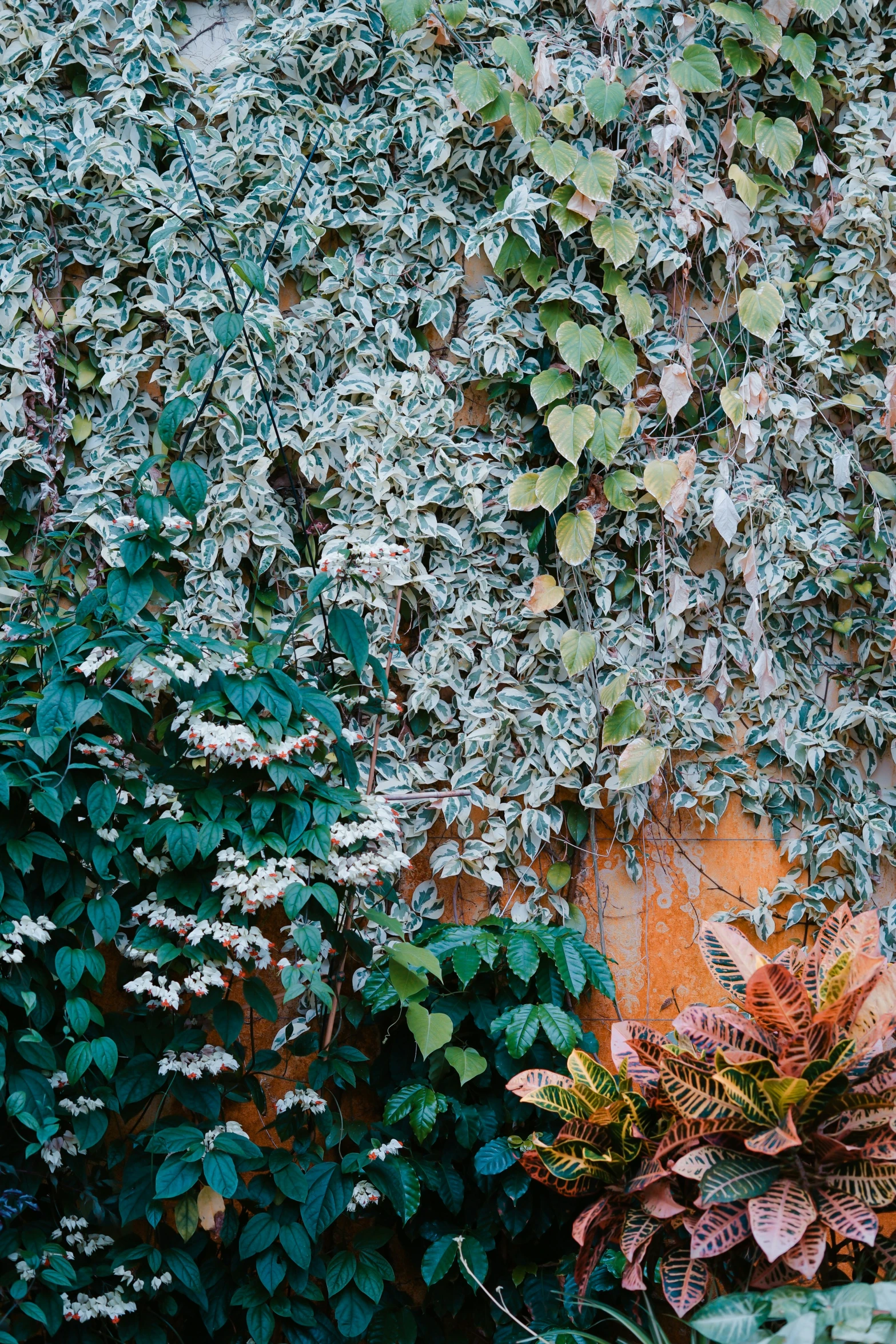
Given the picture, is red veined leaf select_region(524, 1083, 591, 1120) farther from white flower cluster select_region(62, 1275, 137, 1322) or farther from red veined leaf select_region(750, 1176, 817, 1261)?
white flower cluster select_region(62, 1275, 137, 1322)

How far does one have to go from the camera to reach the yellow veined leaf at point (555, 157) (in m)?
Answer: 2.28

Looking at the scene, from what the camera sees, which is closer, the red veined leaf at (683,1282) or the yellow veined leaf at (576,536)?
the red veined leaf at (683,1282)

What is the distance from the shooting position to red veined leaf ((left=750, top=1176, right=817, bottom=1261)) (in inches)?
50.8

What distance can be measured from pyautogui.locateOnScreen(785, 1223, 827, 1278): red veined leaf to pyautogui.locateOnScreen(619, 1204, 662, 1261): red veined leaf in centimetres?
20

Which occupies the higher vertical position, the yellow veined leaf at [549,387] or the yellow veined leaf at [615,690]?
the yellow veined leaf at [549,387]

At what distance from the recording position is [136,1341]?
1.84 metres

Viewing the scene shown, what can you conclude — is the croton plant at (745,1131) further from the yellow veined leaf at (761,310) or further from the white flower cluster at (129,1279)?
the yellow veined leaf at (761,310)

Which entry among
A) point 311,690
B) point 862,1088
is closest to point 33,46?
point 311,690

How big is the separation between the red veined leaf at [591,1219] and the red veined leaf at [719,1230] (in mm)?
197

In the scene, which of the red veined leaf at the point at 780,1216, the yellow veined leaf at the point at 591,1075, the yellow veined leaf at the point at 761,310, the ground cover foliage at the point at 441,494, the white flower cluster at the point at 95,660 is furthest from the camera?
the yellow veined leaf at the point at 761,310

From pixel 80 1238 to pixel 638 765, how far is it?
143 centimetres

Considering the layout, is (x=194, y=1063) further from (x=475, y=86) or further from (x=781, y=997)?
(x=475, y=86)

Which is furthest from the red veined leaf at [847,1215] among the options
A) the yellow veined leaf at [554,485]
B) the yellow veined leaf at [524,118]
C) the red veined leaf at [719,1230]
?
the yellow veined leaf at [524,118]

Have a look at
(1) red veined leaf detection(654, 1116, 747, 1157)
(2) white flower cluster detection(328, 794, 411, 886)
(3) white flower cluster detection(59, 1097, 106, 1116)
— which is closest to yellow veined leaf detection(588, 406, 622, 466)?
(2) white flower cluster detection(328, 794, 411, 886)
